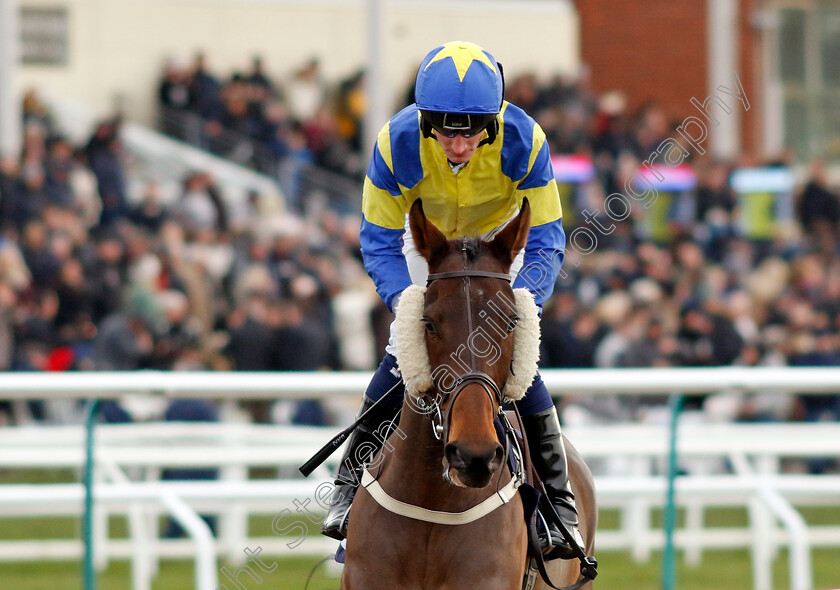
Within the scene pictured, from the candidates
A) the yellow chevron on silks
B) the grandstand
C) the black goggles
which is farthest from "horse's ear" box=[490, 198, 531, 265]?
the grandstand

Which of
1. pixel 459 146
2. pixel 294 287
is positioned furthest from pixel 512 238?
pixel 294 287

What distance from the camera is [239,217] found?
480 inches

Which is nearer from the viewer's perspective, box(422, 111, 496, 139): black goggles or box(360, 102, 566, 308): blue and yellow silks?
box(422, 111, 496, 139): black goggles

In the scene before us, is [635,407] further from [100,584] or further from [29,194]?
[29,194]

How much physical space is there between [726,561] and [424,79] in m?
5.29

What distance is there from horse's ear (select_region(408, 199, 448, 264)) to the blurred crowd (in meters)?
4.31

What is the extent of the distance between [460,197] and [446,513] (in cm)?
92

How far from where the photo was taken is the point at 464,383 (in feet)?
10.1

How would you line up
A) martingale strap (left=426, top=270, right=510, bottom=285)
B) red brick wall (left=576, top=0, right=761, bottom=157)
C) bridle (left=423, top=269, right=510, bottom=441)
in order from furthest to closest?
red brick wall (left=576, top=0, right=761, bottom=157)
martingale strap (left=426, top=270, right=510, bottom=285)
bridle (left=423, top=269, right=510, bottom=441)

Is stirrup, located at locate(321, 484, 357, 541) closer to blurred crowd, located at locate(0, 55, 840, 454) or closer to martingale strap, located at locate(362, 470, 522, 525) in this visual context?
martingale strap, located at locate(362, 470, 522, 525)

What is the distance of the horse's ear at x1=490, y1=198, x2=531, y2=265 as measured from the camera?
132 inches

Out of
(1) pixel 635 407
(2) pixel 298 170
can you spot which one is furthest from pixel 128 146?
(1) pixel 635 407

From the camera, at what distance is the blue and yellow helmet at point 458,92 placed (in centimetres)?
344

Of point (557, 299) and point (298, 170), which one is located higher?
point (298, 170)
